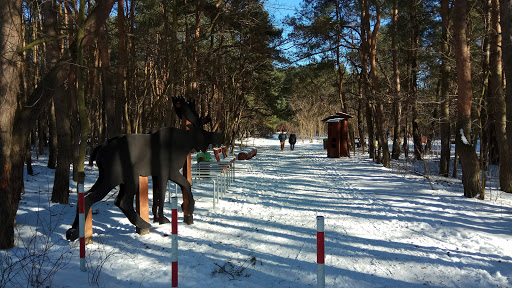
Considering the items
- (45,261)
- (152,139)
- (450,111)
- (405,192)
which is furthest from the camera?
(450,111)

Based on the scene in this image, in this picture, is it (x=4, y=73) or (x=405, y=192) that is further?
(x=405, y=192)

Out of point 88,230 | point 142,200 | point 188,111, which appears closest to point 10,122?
point 88,230

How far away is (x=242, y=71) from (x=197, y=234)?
19643 mm

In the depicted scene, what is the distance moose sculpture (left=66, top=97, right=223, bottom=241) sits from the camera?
18.5 ft

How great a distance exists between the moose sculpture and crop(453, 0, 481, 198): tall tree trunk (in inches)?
283

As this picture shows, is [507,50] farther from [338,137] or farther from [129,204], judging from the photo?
[338,137]

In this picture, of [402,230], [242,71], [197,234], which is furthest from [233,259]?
[242,71]

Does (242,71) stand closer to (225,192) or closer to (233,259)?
(225,192)

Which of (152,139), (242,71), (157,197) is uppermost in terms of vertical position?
(242,71)

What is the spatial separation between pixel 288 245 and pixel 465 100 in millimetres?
7362

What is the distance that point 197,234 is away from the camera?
6293 mm

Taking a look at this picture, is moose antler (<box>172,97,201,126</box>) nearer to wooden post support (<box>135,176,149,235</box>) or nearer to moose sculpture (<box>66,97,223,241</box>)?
moose sculpture (<box>66,97,223,241</box>)

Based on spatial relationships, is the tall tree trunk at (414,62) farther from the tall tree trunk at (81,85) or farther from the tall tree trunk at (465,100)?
the tall tree trunk at (81,85)

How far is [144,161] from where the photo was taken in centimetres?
612
